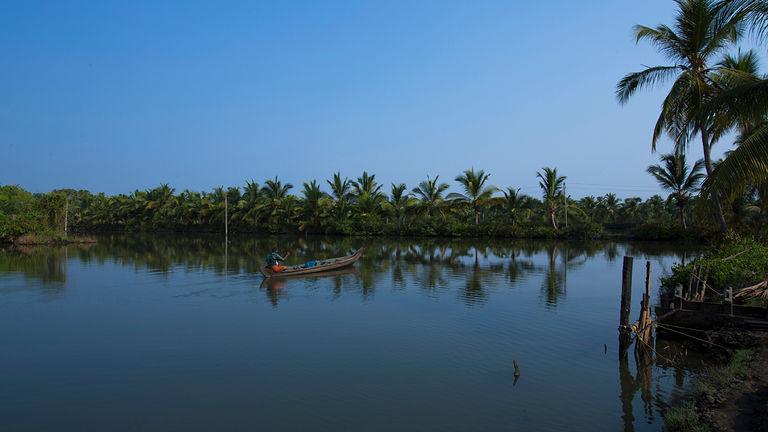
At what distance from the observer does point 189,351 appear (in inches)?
412

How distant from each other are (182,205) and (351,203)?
2291 centimetres

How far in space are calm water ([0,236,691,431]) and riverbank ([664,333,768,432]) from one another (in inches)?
20.3

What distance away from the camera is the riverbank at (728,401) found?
619 cm

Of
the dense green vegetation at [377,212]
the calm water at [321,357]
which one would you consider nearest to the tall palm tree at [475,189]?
the dense green vegetation at [377,212]

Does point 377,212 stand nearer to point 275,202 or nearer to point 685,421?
point 275,202

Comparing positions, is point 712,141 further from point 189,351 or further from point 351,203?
point 351,203

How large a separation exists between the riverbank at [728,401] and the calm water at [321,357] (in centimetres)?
52

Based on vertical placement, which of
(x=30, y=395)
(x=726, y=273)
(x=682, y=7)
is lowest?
(x=30, y=395)

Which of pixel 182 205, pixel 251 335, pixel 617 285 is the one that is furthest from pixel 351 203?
pixel 251 335

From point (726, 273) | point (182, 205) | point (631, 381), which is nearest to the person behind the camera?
point (631, 381)

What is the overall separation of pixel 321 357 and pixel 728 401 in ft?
20.6

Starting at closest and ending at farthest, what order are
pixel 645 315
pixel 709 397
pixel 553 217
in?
pixel 709 397
pixel 645 315
pixel 553 217

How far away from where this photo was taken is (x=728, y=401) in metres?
6.89

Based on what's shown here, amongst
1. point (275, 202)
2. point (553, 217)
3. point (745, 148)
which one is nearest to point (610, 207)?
point (553, 217)
